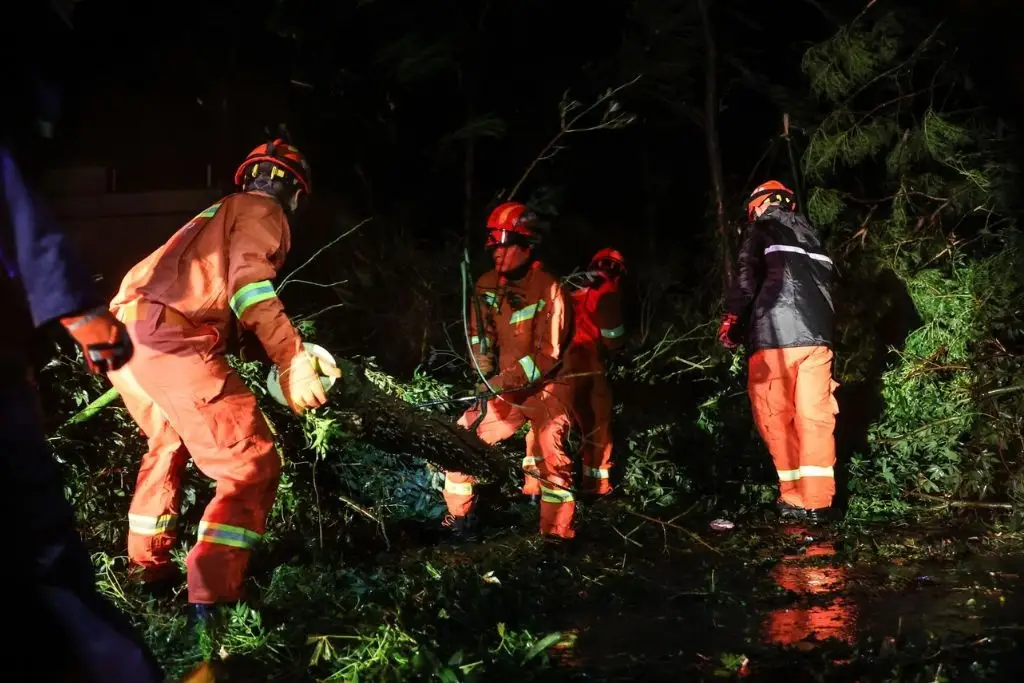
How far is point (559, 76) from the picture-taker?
426 inches

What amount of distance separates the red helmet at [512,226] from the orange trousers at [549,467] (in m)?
0.87

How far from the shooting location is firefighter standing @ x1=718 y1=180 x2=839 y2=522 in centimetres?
558

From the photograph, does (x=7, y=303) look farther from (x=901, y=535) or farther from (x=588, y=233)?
(x=588, y=233)

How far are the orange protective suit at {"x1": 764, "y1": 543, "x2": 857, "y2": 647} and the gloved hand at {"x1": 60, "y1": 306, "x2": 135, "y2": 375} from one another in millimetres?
2524

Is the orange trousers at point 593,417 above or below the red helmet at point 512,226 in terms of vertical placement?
below

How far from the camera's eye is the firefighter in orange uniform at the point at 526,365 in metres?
5.19

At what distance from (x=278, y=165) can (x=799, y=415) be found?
11.1ft

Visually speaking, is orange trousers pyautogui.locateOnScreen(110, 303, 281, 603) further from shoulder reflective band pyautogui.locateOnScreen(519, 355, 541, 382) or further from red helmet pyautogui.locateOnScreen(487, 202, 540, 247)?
red helmet pyautogui.locateOnScreen(487, 202, 540, 247)

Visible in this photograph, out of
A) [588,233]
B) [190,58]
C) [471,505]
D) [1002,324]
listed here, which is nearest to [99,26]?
[190,58]

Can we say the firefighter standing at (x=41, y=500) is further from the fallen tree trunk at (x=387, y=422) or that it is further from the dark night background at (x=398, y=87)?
the dark night background at (x=398, y=87)

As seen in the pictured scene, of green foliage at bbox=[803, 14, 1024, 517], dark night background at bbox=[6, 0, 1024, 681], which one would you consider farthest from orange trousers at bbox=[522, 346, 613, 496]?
green foliage at bbox=[803, 14, 1024, 517]

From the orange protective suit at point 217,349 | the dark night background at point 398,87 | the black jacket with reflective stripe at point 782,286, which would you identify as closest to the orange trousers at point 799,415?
the black jacket with reflective stripe at point 782,286

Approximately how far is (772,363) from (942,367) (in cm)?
183

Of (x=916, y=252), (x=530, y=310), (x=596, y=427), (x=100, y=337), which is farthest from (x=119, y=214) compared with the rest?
(x=916, y=252)
